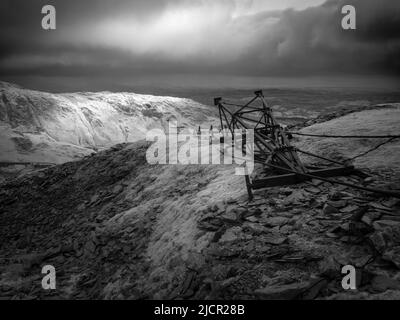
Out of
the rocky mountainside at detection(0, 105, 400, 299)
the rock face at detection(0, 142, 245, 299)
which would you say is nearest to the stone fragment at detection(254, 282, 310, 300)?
the rocky mountainside at detection(0, 105, 400, 299)

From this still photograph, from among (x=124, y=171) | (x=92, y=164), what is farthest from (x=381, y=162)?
(x=92, y=164)

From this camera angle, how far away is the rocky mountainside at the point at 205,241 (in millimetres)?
6266

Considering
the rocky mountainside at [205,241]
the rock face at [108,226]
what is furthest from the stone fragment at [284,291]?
the rock face at [108,226]

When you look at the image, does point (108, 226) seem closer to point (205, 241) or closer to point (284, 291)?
point (205, 241)

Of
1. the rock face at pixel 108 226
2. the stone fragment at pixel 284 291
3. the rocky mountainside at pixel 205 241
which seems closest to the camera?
the stone fragment at pixel 284 291

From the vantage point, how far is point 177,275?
784 cm

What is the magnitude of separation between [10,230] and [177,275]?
13.0 metres

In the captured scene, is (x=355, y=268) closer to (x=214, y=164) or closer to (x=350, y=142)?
(x=350, y=142)

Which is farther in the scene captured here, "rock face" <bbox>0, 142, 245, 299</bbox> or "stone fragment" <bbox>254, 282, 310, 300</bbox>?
"rock face" <bbox>0, 142, 245, 299</bbox>

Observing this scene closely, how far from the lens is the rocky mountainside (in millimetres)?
6266

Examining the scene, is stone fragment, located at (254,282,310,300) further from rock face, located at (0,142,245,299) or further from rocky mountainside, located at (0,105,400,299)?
rock face, located at (0,142,245,299)

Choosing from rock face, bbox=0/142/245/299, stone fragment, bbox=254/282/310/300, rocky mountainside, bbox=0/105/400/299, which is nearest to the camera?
stone fragment, bbox=254/282/310/300

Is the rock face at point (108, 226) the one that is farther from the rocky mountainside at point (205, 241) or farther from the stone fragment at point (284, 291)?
the stone fragment at point (284, 291)

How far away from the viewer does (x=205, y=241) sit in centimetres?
841
